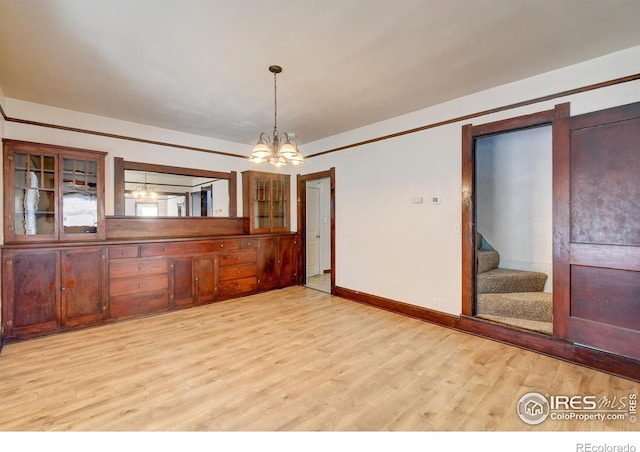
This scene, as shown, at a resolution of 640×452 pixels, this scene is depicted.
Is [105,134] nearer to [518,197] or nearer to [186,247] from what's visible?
[186,247]

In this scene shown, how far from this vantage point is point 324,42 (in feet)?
7.82

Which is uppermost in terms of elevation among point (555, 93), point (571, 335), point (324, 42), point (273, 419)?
point (324, 42)

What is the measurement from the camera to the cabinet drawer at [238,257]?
4734mm

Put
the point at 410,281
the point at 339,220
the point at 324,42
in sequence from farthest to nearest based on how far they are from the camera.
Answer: the point at 339,220
the point at 410,281
the point at 324,42

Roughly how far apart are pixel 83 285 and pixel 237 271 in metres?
2.01

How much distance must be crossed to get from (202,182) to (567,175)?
4945 mm

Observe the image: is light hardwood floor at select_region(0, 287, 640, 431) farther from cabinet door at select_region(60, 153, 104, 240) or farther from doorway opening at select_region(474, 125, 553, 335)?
cabinet door at select_region(60, 153, 104, 240)

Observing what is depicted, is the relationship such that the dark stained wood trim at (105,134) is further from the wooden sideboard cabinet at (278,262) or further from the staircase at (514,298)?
the staircase at (514,298)

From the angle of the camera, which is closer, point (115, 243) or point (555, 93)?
point (555, 93)

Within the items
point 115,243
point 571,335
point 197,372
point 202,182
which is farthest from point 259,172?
point 571,335

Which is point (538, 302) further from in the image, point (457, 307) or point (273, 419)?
→ point (273, 419)

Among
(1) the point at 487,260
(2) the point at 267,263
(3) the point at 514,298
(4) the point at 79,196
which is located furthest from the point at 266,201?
(3) the point at 514,298

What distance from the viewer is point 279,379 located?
242 centimetres


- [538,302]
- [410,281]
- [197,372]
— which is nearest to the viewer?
[197,372]
